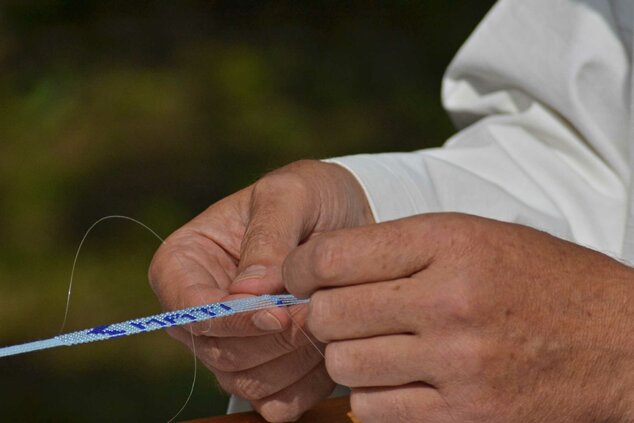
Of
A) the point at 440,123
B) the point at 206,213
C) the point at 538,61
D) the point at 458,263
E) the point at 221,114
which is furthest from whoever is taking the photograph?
the point at 440,123

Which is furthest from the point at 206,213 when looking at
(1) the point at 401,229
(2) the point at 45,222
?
(2) the point at 45,222

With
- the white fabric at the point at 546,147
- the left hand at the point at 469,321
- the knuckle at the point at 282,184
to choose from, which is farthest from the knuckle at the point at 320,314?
the white fabric at the point at 546,147

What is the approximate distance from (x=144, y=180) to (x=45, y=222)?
308 mm

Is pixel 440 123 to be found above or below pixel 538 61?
below

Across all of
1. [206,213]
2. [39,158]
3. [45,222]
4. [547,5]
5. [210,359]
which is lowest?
[45,222]

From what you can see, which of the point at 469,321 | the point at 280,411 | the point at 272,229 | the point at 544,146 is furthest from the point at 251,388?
the point at 544,146

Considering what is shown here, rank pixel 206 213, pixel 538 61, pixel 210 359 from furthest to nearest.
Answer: pixel 538 61 < pixel 206 213 < pixel 210 359

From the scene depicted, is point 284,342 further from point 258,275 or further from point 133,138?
point 133,138

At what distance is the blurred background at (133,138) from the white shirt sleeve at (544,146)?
1.51 meters

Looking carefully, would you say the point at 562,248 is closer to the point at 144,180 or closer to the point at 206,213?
the point at 206,213

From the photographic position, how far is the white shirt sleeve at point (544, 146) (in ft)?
3.70

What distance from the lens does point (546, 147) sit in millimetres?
1214

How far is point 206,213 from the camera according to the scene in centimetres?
102

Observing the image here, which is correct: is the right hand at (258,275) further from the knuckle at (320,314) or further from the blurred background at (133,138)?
the blurred background at (133,138)
